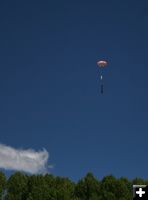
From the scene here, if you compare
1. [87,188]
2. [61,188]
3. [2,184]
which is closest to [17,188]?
[2,184]

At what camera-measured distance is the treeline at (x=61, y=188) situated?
365ft

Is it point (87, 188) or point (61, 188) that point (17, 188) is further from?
point (87, 188)

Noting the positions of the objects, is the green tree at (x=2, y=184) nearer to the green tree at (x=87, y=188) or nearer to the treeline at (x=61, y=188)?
the treeline at (x=61, y=188)

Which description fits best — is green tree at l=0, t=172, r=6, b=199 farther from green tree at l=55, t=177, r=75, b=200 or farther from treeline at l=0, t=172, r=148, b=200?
green tree at l=55, t=177, r=75, b=200

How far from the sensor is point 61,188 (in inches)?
4437

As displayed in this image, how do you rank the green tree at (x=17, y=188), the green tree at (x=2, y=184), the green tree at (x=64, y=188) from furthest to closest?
the green tree at (x=2, y=184), the green tree at (x=17, y=188), the green tree at (x=64, y=188)

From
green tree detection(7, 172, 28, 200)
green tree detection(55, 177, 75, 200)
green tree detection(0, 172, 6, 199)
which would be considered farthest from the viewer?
green tree detection(0, 172, 6, 199)

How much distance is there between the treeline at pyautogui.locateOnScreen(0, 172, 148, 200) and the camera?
111 m

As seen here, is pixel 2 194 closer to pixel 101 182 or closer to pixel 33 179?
pixel 33 179

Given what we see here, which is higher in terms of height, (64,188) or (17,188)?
(17,188)

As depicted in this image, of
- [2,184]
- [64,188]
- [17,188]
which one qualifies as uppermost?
[2,184]

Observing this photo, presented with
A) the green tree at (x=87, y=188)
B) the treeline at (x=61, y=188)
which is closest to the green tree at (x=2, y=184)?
the treeline at (x=61, y=188)

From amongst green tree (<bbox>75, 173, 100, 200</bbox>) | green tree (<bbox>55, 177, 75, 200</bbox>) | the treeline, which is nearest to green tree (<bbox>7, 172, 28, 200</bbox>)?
the treeline

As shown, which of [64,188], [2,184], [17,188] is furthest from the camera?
[2,184]
